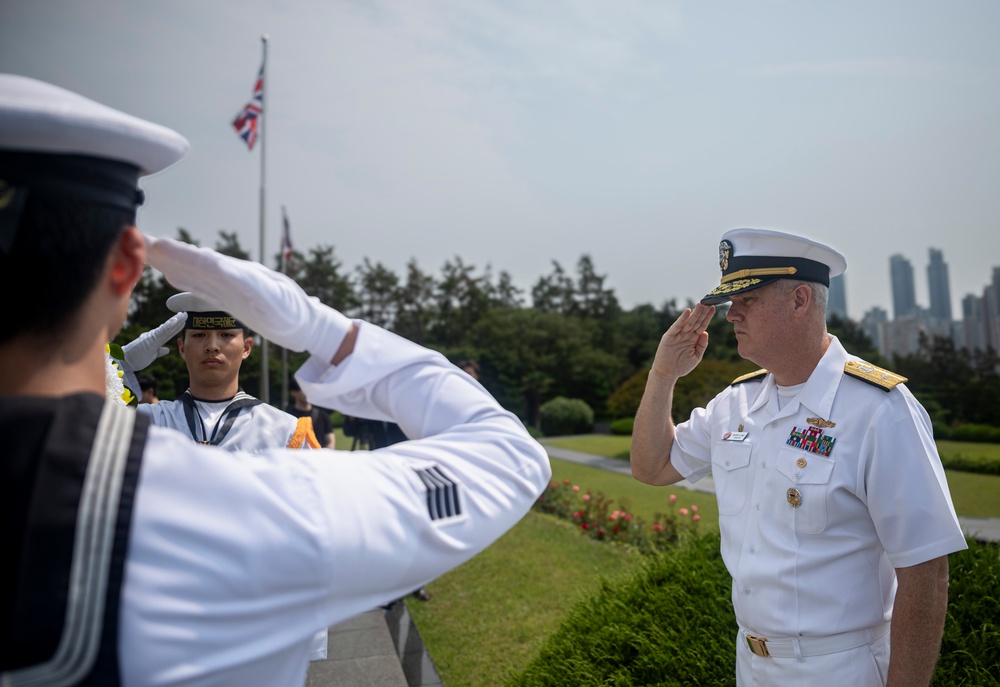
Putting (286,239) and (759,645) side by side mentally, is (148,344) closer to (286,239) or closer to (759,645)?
(759,645)

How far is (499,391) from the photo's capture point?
4272 centimetres

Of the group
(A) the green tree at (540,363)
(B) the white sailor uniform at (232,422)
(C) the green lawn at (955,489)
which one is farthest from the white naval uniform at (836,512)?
(A) the green tree at (540,363)

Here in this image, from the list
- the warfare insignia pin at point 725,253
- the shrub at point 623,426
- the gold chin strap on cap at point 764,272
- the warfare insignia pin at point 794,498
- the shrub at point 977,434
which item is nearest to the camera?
the warfare insignia pin at point 794,498

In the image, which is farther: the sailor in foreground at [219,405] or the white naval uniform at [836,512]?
the sailor in foreground at [219,405]

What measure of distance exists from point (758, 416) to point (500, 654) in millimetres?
3940

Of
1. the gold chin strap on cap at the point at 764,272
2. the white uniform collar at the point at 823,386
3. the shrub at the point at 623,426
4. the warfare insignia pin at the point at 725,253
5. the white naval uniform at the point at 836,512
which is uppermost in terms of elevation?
the warfare insignia pin at the point at 725,253

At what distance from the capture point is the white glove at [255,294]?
111cm

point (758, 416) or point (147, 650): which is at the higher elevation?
point (758, 416)

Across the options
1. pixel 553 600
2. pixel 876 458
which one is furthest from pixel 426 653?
pixel 876 458

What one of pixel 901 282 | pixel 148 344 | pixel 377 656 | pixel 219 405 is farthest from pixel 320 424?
pixel 901 282

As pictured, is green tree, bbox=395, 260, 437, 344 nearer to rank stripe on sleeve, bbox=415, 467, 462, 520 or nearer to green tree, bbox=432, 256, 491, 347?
green tree, bbox=432, 256, 491, 347

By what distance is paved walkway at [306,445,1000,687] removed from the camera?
504 cm

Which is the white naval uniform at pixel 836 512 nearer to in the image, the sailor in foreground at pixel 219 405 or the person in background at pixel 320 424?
the sailor in foreground at pixel 219 405

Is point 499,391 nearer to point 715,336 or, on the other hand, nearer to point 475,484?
point 715,336
